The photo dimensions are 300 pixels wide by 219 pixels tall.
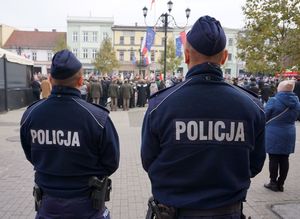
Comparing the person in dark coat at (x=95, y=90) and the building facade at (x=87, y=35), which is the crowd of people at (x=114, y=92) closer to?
the person in dark coat at (x=95, y=90)

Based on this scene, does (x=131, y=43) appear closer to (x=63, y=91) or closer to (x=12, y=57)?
(x=12, y=57)

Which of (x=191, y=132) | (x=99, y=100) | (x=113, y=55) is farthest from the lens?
(x=113, y=55)

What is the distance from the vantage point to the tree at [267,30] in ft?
59.7

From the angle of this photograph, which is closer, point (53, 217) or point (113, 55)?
point (53, 217)

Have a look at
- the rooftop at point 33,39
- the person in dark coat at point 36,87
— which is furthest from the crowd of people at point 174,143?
the rooftop at point 33,39

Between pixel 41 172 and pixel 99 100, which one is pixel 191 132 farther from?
pixel 99 100

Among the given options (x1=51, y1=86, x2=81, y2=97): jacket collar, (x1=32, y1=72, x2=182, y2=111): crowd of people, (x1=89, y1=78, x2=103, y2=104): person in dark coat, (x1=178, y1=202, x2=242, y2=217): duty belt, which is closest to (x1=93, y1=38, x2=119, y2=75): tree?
(x1=32, y1=72, x2=182, y2=111): crowd of people

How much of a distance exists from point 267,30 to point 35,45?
66.5 metres

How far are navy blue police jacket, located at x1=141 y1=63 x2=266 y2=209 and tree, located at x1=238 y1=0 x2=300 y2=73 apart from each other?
51.8 ft

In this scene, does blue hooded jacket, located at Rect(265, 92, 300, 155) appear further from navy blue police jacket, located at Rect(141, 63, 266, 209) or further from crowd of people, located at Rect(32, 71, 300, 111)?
crowd of people, located at Rect(32, 71, 300, 111)

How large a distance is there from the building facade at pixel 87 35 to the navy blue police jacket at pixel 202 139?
75.1m

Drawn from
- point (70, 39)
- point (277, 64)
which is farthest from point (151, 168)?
point (70, 39)

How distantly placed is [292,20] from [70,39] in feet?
210

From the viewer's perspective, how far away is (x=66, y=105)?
112 inches
